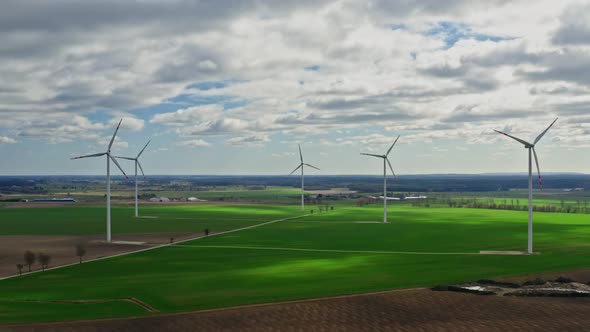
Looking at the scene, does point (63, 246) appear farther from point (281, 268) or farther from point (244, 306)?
point (244, 306)

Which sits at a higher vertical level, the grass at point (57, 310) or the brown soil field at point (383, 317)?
the brown soil field at point (383, 317)

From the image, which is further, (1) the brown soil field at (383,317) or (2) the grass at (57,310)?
(2) the grass at (57,310)

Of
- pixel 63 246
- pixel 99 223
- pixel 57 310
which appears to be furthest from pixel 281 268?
pixel 99 223

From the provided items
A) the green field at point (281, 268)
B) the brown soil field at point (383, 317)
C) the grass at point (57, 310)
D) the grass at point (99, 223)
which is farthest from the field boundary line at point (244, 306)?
the grass at point (99, 223)

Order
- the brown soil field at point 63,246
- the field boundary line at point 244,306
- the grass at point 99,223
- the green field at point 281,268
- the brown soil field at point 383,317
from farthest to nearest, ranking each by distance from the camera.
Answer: the grass at point 99,223 < the brown soil field at point 63,246 < the green field at point 281,268 < the field boundary line at point 244,306 < the brown soil field at point 383,317

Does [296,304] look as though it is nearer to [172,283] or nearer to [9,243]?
[172,283]

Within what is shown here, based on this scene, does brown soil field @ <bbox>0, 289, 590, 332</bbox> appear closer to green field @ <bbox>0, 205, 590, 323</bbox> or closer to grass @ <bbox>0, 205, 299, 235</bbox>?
green field @ <bbox>0, 205, 590, 323</bbox>

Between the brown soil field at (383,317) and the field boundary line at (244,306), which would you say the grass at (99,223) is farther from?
the brown soil field at (383,317)
